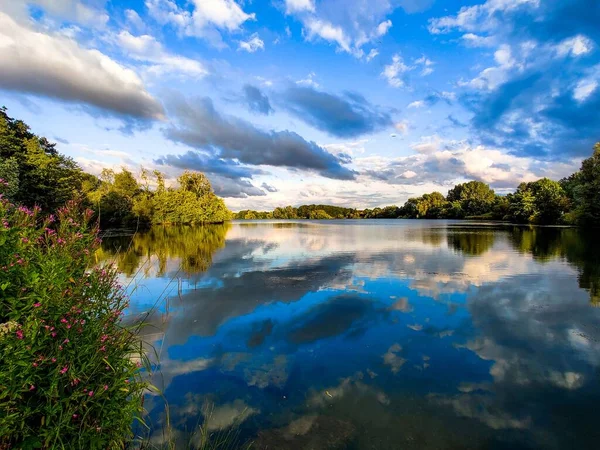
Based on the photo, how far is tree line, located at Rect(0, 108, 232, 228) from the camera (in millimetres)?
31609

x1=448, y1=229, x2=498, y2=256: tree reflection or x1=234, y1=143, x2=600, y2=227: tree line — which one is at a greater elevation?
x1=234, y1=143, x2=600, y2=227: tree line

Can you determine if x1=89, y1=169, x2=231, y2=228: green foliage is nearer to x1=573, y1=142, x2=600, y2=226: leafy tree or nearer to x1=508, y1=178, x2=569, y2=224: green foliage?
x1=573, y1=142, x2=600, y2=226: leafy tree

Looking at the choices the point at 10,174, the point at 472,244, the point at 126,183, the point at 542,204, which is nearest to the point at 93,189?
the point at 126,183

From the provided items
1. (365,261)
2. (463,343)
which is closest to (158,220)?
(365,261)

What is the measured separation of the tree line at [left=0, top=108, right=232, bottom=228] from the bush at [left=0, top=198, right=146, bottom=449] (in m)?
0.71

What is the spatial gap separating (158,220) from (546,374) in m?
82.1

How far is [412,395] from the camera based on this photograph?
6.41 m

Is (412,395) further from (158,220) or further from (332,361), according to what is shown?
(158,220)

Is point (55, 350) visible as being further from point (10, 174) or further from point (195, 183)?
point (195, 183)

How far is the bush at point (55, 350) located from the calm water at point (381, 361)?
49.0 inches

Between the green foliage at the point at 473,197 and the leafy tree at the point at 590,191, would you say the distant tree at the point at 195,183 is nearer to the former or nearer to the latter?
the leafy tree at the point at 590,191

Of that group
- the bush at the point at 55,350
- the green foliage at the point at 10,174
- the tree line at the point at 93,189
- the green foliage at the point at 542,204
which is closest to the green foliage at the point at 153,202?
the tree line at the point at 93,189

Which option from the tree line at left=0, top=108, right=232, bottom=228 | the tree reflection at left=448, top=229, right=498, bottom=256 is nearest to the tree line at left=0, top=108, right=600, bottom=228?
the tree line at left=0, top=108, right=232, bottom=228

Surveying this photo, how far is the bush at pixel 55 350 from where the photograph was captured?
3.25 m
